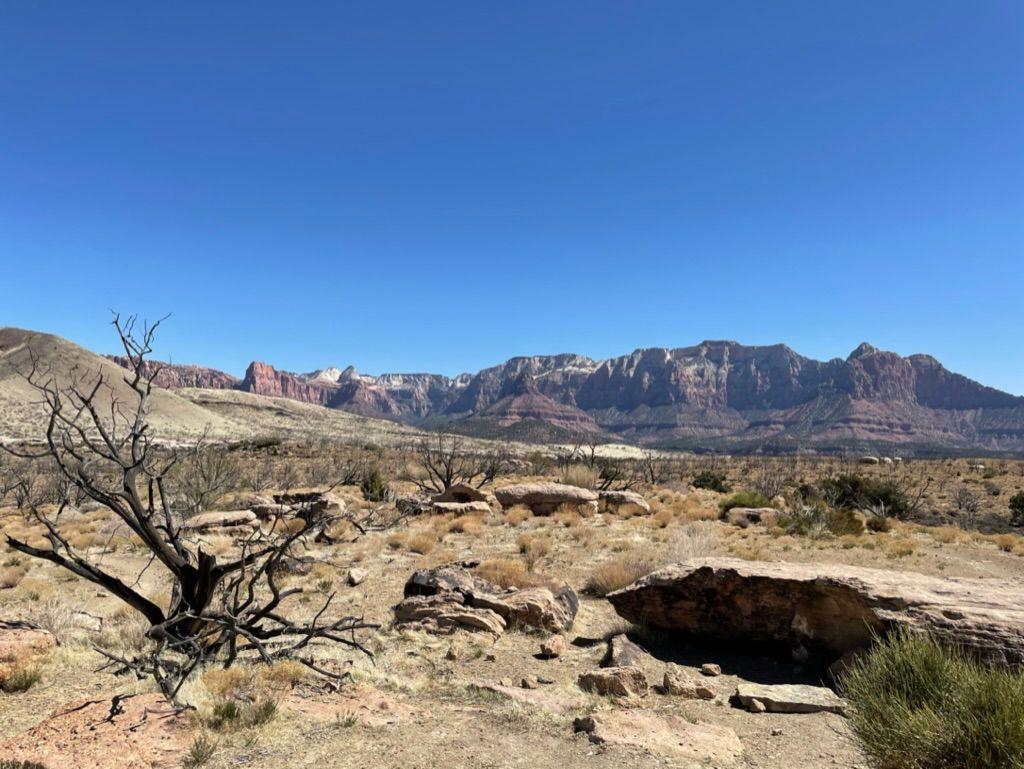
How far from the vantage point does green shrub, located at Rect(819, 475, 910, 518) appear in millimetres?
23922

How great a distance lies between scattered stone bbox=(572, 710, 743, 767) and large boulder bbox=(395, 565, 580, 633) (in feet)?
10.9

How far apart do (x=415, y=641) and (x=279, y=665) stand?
2201mm

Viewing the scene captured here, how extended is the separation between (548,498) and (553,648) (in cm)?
1378

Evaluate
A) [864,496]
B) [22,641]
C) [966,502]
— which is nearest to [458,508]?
[22,641]

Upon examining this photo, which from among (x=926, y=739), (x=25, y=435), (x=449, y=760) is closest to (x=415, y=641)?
(x=449, y=760)

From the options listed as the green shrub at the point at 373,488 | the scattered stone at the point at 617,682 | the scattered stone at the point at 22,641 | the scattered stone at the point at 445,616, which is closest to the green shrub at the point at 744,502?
the green shrub at the point at 373,488

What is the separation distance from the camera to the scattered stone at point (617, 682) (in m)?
6.20

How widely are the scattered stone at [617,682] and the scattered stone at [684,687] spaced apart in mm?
279

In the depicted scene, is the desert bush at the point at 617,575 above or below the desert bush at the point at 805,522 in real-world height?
below

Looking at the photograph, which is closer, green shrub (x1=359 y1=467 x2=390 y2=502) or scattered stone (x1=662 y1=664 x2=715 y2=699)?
scattered stone (x1=662 y1=664 x2=715 y2=699)

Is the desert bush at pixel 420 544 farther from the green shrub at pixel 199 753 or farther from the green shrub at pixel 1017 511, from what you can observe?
the green shrub at pixel 1017 511

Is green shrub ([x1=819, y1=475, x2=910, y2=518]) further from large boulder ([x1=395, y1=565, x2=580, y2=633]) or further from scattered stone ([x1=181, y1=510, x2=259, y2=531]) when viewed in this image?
scattered stone ([x1=181, y1=510, x2=259, y2=531])

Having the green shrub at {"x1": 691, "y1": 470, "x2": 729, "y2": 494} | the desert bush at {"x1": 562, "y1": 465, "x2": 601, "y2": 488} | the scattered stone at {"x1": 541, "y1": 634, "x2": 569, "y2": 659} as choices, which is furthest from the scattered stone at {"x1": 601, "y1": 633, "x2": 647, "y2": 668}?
the green shrub at {"x1": 691, "y1": 470, "x2": 729, "y2": 494}

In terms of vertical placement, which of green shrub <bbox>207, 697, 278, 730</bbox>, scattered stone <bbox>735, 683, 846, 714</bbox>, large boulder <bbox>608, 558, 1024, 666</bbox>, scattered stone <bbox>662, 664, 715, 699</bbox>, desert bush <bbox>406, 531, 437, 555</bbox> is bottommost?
desert bush <bbox>406, 531, 437, 555</bbox>
